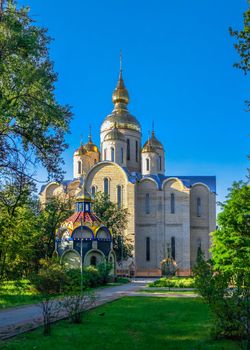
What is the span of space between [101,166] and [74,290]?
35.2 m

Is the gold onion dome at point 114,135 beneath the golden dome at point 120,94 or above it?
beneath

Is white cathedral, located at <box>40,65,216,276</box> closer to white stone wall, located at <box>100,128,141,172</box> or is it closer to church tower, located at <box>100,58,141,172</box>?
church tower, located at <box>100,58,141,172</box>

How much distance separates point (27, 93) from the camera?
32.9 feet

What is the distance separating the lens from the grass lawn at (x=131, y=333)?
848 cm

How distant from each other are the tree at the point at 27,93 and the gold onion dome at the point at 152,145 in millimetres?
38964

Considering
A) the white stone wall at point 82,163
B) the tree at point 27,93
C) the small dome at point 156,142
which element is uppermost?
the small dome at point 156,142

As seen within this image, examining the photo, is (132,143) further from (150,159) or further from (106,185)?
(106,185)

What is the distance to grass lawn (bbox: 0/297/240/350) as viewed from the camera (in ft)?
27.8

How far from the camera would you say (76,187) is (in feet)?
154

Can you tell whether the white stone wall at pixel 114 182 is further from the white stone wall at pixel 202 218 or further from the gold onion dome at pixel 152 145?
the white stone wall at pixel 202 218

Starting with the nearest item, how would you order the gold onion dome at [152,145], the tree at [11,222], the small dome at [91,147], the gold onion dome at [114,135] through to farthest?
the tree at [11,222] → the gold onion dome at [114,135] → the gold onion dome at [152,145] → the small dome at [91,147]

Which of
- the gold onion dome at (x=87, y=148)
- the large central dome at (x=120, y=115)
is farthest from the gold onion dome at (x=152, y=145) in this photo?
the gold onion dome at (x=87, y=148)

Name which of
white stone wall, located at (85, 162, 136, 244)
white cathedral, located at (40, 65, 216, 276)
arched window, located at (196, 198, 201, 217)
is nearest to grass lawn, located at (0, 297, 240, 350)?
white cathedral, located at (40, 65, 216, 276)

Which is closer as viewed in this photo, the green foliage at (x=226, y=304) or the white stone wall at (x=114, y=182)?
the green foliage at (x=226, y=304)
